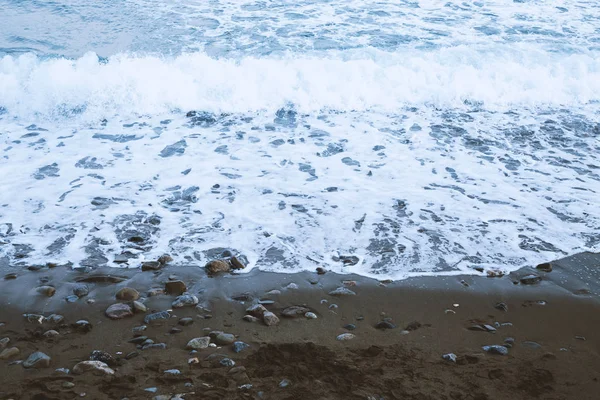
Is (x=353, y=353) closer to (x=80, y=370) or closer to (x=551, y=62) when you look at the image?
(x=80, y=370)

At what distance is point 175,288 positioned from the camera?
12.6 feet

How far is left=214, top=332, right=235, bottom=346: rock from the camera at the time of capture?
330 centimetres

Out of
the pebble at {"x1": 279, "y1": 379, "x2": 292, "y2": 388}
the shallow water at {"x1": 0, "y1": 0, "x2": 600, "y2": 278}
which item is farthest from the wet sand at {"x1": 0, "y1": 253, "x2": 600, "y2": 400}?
the shallow water at {"x1": 0, "y1": 0, "x2": 600, "y2": 278}

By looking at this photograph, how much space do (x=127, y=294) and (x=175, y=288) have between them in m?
0.32

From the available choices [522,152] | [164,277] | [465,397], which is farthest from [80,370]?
[522,152]

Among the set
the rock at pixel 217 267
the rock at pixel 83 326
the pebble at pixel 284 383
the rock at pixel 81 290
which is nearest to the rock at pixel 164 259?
the rock at pixel 217 267

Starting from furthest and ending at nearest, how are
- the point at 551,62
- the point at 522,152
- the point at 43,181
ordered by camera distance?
the point at 551,62, the point at 522,152, the point at 43,181

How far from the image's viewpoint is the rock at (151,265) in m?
4.12

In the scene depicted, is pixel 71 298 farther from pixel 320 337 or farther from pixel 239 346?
pixel 320 337

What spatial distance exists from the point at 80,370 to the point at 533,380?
2482 millimetres

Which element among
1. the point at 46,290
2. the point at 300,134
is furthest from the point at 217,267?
the point at 300,134

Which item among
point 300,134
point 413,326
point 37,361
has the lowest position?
point 413,326

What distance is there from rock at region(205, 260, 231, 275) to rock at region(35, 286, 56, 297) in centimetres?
107

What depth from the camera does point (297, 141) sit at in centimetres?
675
